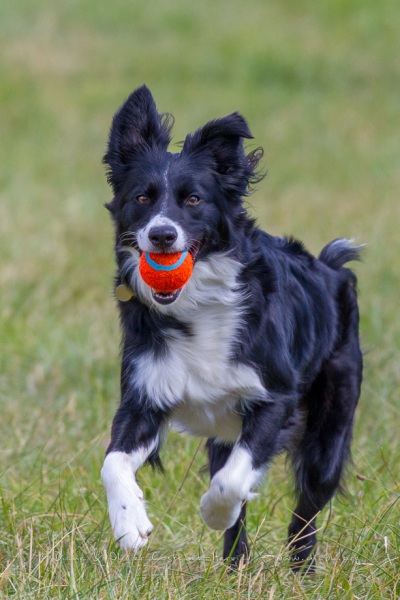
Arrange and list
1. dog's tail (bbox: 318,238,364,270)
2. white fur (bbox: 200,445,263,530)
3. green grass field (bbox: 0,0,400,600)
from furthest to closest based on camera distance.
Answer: dog's tail (bbox: 318,238,364,270) → green grass field (bbox: 0,0,400,600) → white fur (bbox: 200,445,263,530)

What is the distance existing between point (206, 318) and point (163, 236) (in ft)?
1.66

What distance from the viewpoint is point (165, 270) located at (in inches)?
153

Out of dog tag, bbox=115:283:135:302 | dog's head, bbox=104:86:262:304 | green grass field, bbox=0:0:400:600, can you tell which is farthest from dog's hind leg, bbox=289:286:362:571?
dog tag, bbox=115:283:135:302

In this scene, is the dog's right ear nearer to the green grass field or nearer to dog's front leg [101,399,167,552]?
dog's front leg [101,399,167,552]

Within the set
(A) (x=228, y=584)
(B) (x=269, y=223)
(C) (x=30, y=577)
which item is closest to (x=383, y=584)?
(A) (x=228, y=584)

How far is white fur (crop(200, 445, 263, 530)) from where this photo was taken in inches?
149

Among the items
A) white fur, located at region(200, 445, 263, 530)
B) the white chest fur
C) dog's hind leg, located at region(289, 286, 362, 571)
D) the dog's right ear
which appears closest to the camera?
white fur, located at region(200, 445, 263, 530)

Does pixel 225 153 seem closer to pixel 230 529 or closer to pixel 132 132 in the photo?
pixel 132 132

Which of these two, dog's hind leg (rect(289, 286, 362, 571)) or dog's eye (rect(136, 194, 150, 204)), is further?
dog's hind leg (rect(289, 286, 362, 571))

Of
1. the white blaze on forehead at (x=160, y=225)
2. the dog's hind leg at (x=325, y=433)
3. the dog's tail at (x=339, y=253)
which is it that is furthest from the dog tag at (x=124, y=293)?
the dog's tail at (x=339, y=253)

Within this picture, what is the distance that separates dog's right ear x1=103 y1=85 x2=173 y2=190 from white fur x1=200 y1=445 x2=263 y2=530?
4.13ft

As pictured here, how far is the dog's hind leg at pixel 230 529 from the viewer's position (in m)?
4.34

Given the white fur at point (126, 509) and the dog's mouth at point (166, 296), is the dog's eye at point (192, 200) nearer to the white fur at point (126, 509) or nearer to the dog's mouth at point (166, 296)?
the dog's mouth at point (166, 296)

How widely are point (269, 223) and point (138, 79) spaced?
27.0 feet
